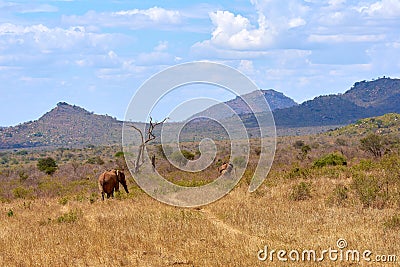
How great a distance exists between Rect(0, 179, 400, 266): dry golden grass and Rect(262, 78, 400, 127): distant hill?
3863 inches

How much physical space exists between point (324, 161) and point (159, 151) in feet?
64.9

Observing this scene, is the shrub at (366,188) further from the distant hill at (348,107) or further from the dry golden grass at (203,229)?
the distant hill at (348,107)

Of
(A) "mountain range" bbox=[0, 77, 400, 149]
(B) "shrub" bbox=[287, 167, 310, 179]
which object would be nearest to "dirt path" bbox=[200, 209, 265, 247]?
(B) "shrub" bbox=[287, 167, 310, 179]

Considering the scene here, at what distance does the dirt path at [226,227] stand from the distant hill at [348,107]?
98.1 metres

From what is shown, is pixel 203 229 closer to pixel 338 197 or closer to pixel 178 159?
pixel 338 197

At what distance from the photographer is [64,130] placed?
Answer: 121188 millimetres

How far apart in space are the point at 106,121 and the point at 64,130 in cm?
884

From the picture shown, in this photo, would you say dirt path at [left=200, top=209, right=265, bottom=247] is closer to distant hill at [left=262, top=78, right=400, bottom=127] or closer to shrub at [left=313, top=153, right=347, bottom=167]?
shrub at [left=313, top=153, right=347, bottom=167]

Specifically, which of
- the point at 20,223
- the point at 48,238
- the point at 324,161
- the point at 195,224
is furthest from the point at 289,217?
the point at 324,161

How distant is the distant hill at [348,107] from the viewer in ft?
424

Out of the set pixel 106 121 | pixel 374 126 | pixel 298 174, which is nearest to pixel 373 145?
pixel 298 174

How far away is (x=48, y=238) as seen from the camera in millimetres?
13367

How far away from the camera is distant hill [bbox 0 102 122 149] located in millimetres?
114312

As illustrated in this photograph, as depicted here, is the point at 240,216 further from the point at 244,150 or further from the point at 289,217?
the point at 244,150
